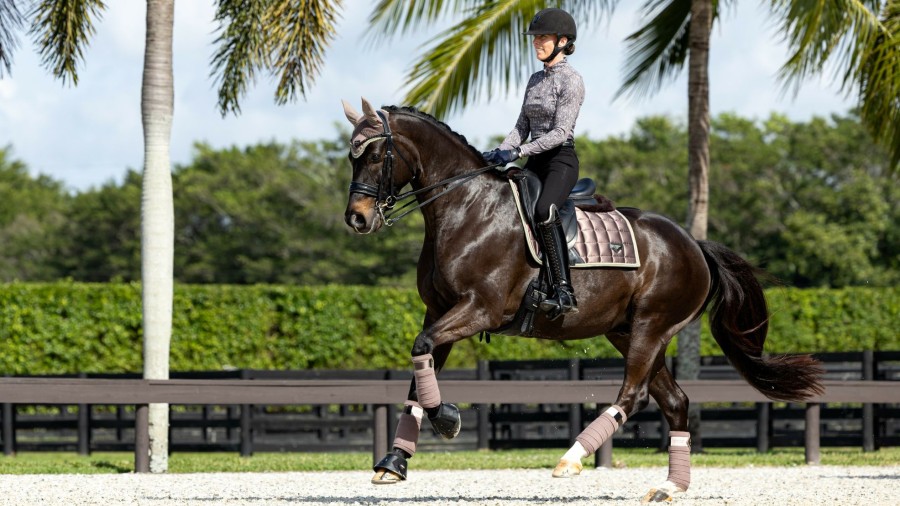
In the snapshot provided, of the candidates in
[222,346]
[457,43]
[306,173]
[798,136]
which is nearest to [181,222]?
[306,173]

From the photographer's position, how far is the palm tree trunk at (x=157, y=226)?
12.7 meters

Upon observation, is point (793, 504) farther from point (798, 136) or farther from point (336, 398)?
point (798, 136)

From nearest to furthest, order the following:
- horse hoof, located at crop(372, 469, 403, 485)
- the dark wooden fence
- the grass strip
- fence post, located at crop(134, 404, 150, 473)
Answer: horse hoof, located at crop(372, 469, 403, 485) < the dark wooden fence < fence post, located at crop(134, 404, 150, 473) < the grass strip

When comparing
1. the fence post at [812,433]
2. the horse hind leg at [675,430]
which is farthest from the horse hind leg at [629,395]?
the fence post at [812,433]

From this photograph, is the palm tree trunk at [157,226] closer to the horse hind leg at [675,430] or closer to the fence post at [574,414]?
the fence post at [574,414]

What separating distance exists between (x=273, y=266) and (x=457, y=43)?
3152cm

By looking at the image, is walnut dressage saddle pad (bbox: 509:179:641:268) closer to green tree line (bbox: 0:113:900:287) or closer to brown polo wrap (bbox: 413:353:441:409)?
brown polo wrap (bbox: 413:353:441:409)

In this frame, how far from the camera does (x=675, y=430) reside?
318 inches

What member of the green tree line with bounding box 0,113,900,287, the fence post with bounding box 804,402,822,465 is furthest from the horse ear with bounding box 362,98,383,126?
the green tree line with bounding box 0,113,900,287

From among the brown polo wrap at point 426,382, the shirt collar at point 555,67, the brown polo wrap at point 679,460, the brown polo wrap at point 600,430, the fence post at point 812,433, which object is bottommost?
the fence post at point 812,433

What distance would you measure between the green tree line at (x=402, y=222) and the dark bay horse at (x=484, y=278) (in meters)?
29.0

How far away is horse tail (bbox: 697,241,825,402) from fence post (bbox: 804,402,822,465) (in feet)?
17.0

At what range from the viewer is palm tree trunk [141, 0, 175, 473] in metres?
12.7

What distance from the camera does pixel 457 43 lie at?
571 inches
